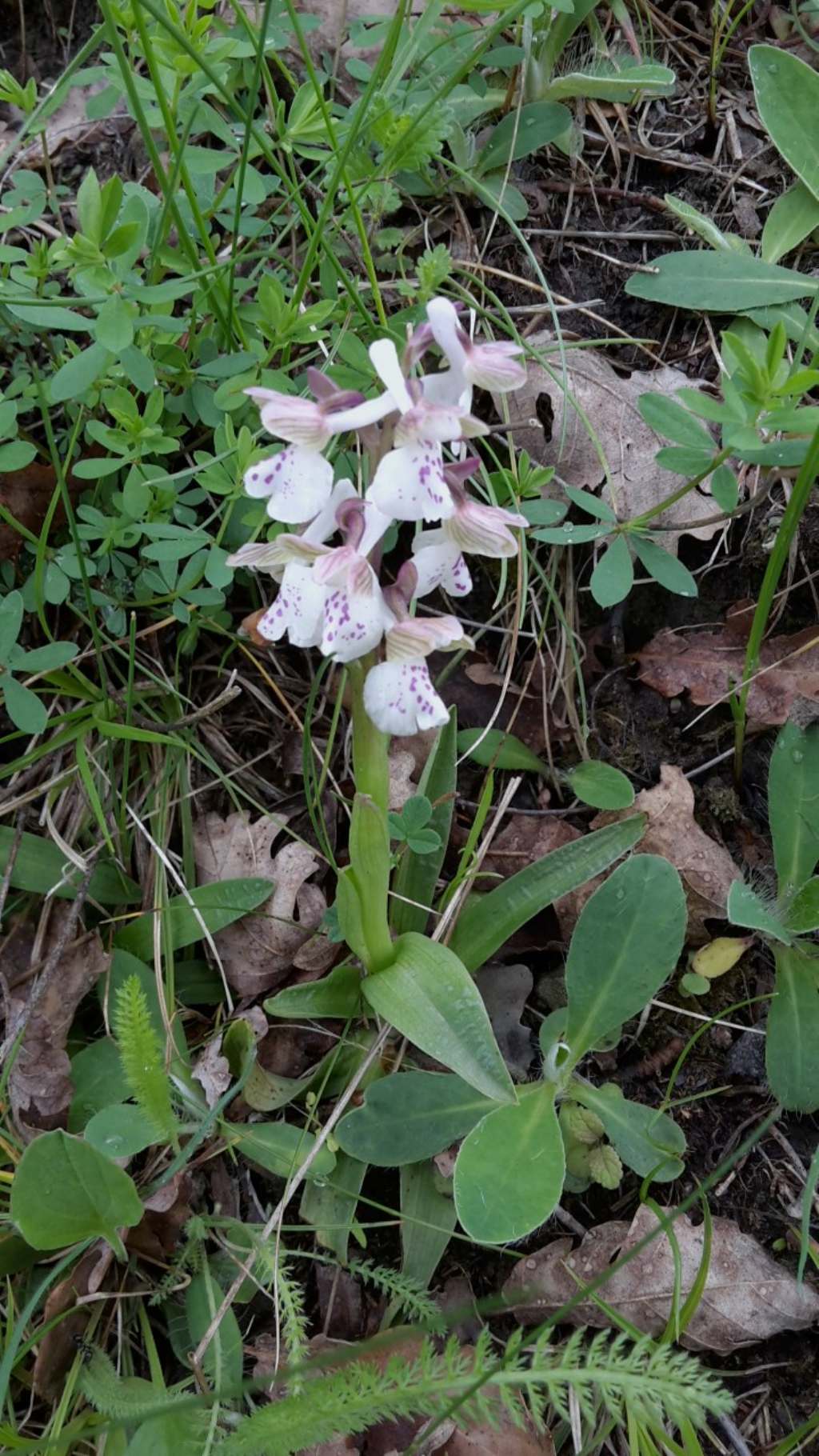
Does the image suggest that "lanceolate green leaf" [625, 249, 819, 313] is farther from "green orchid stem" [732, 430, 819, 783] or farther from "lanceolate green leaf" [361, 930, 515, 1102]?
"lanceolate green leaf" [361, 930, 515, 1102]

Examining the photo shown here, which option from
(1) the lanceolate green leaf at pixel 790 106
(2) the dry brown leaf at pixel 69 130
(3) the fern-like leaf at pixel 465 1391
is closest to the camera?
(3) the fern-like leaf at pixel 465 1391

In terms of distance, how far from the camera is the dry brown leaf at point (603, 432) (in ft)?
7.93

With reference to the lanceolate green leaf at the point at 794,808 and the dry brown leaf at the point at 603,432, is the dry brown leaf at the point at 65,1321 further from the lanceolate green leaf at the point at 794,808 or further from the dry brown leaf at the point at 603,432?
the dry brown leaf at the point at 603,432

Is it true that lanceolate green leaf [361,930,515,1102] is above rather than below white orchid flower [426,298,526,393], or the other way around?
below

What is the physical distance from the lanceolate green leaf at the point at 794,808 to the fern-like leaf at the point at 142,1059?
47.0 inches

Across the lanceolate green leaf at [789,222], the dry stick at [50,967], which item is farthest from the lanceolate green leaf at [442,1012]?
the lanceolate green leaf at [789,222]

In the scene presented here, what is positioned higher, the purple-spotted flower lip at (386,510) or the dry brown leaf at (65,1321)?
the purple-spotted flower lip at (386,510)

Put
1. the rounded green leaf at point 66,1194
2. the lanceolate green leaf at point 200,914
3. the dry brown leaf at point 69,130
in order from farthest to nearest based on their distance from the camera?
the dry brown leaf at point 69,130, the lanceolate green leaf at point 200,914, the rounded green leaf at point 66,1194

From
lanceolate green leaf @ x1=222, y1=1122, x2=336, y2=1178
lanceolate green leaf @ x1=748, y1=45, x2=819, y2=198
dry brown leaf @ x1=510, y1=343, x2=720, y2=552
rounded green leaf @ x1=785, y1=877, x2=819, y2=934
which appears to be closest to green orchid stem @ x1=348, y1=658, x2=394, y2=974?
lanceolate green leaf @ x1=222, y1=1122, x2=336, y2=1178

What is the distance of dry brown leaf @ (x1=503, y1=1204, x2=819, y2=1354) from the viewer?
72.5 inches

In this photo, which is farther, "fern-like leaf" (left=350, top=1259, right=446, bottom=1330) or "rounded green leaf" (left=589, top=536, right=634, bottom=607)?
"rounded green leaf" (left=589, top=536, right=634, bottom=607)

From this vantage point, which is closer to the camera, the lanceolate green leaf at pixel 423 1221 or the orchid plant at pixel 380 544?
the orchid plant at pixel 380 544

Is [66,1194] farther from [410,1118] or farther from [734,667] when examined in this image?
[734,667]

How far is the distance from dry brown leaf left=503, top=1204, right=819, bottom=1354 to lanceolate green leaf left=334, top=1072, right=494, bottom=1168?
26 centimetres
